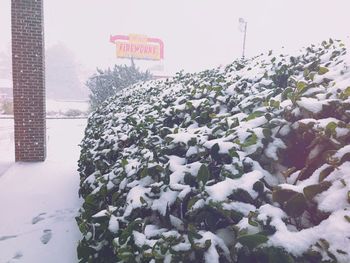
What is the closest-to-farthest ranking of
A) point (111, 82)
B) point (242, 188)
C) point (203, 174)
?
point (242, 188)
point (203, 174)
point (111, 82)

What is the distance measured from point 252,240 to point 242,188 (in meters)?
0.31

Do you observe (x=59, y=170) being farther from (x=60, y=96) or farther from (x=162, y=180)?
(x=60, y=96)

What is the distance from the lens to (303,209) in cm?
140

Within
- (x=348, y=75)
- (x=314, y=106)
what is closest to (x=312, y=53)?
(x=348, y=75)

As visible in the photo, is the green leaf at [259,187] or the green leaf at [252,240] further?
the green leaf at [259,187]

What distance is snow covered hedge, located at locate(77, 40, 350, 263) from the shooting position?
1.31m

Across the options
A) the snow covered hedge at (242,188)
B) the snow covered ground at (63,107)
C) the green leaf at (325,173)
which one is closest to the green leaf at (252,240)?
the snow covered hedge at (242,188)

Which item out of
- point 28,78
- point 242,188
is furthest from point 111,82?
point 242,188

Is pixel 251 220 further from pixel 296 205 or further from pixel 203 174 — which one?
pixel 203 174

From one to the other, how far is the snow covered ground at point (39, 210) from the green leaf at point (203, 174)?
225 cm

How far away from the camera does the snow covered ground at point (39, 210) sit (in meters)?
3.59

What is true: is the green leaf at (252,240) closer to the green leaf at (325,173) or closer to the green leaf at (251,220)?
the green leaf at (251,220)

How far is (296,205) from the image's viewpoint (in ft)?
4.62

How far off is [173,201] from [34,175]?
5.82m
